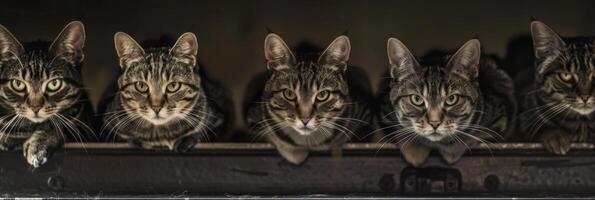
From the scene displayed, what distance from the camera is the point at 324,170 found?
154 cm

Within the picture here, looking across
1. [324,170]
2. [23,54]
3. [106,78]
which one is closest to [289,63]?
[324,170]

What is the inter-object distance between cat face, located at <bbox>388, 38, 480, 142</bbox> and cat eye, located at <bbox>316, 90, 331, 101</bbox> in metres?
0.16

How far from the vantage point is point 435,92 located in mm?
1481

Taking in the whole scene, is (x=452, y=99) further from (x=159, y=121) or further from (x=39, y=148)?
(x=39, y=148)

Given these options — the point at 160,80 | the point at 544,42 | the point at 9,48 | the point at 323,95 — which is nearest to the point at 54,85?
the point at 9,48

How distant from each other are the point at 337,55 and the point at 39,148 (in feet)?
2.59

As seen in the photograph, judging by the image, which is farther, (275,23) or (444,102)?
(275,23)

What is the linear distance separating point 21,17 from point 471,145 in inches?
47.1

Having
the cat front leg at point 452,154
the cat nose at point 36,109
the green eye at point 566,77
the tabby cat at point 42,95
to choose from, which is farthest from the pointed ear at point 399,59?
the cat nose at point 36,109

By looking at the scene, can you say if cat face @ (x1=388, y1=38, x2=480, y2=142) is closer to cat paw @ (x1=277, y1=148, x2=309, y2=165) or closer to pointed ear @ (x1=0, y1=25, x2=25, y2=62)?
cat paw @ (x1=277, y1=148, x2=309, y2=165)

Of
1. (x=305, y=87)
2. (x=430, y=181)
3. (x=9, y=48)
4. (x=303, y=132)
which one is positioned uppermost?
(x=9, y=48)

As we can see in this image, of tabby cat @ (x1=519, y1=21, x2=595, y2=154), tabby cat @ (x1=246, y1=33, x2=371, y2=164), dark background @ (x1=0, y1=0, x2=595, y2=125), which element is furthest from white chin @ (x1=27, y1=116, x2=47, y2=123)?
tabby cat @ (x1=519, y1=21, x2=595, y2=154)

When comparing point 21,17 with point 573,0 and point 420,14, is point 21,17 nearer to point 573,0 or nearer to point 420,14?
point 420,14

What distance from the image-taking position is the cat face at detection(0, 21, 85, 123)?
154 centimetres
